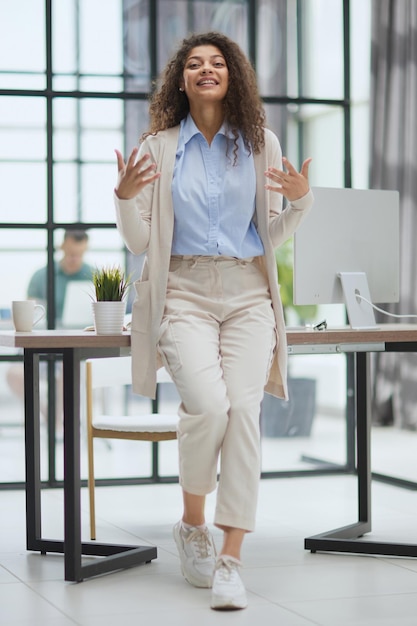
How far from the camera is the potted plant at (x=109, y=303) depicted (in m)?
3.20

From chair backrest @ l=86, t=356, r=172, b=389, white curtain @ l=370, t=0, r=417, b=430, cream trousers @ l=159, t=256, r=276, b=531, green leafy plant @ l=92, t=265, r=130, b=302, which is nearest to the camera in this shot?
cream trousers @ l=159, t=256, r=276, b=531

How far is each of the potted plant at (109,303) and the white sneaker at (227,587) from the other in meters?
0.76

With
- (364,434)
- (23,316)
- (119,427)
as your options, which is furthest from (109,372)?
(364,434)

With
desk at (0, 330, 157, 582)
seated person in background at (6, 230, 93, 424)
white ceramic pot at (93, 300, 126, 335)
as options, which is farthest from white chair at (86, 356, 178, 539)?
seated person in background at (6, 230, 93, 424)

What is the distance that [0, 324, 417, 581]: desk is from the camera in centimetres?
308

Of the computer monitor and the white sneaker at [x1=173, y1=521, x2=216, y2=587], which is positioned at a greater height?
the computer monitor

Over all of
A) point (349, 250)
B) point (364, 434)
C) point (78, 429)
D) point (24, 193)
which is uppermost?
point (24, 193)

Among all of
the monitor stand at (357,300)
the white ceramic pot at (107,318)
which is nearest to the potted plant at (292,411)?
the monitor stand at (357,300)

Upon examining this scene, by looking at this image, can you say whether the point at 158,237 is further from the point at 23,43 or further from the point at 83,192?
the point at 23,43

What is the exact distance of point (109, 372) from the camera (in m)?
4.04

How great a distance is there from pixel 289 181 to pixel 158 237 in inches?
16.3

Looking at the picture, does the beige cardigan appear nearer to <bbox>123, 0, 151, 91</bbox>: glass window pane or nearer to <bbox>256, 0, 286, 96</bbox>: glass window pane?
<bbox>123, 0, 151, 91</bbox>: glass window pane

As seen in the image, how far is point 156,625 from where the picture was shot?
2670 mm

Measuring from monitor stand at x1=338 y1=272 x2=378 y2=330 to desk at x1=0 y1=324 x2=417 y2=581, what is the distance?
0.14 m
